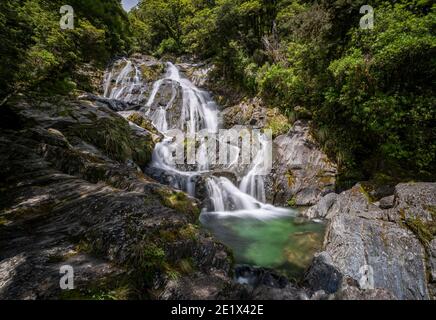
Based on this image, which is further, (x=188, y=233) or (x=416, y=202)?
(x=416, y=202)

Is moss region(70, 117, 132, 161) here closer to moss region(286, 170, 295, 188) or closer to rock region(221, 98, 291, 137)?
moss region(286, 170, 295, 188)

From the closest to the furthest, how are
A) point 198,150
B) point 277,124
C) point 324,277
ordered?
point 324,277
point 198,150
point 277,124

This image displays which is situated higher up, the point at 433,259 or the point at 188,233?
the point at 188,233

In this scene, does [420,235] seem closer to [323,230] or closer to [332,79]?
[323,230]

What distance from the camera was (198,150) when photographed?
37.7ft

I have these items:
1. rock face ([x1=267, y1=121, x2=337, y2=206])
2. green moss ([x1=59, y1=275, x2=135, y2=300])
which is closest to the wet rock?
green moss ([x1=59, y1=275, x2=135, y2=300])

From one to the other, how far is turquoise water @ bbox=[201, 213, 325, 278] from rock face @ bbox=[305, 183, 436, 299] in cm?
86

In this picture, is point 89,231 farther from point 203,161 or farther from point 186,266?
point 203,161

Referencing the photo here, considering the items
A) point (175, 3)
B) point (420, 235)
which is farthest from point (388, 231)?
point (175, 3)

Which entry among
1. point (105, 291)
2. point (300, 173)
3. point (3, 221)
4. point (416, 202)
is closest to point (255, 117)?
point (300, 173)

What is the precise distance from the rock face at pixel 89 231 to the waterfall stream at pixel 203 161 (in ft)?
9.99

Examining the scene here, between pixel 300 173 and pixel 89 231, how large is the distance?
8499 millimetres

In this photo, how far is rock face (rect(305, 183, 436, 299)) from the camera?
4125 mm

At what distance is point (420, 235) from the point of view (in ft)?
15.4
